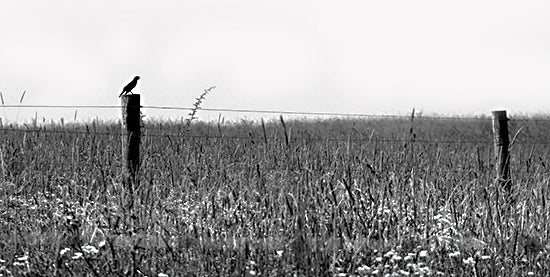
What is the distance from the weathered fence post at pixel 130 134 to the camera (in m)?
8.05

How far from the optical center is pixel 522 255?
534 cm

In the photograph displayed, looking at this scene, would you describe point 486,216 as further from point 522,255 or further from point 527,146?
point 527,146

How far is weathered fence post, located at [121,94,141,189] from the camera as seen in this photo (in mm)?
8055

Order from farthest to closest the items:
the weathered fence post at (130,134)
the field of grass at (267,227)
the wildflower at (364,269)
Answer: the weathered fence post at (130,134) < the field of grass at (267,227) < the wildflower at (364,269)

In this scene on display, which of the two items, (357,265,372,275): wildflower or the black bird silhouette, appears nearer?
(357,265,372,275): wildflower

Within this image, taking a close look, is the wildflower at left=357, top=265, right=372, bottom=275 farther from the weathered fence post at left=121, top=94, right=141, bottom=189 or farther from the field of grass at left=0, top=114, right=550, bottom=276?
the weathered fence post at left=121, top=94, right=141, bottom=189

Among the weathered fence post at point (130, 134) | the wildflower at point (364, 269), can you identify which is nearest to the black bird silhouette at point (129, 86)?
the weathered fence post at point (130, 134)

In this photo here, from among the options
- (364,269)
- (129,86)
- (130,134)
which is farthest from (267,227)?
(129,86)

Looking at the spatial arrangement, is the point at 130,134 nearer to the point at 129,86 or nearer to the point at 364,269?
the point at 129,86

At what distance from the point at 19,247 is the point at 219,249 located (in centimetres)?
129

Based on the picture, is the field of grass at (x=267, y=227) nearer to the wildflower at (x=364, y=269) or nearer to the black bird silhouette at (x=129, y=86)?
the wildflower at (x=364, y=269)

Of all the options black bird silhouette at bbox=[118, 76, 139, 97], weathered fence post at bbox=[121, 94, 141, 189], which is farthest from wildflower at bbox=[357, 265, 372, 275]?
black bird silhouette at bbox=[118, 76, 139, 97]

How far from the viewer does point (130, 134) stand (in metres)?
8.09

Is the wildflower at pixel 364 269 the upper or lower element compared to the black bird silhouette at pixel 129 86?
lower
